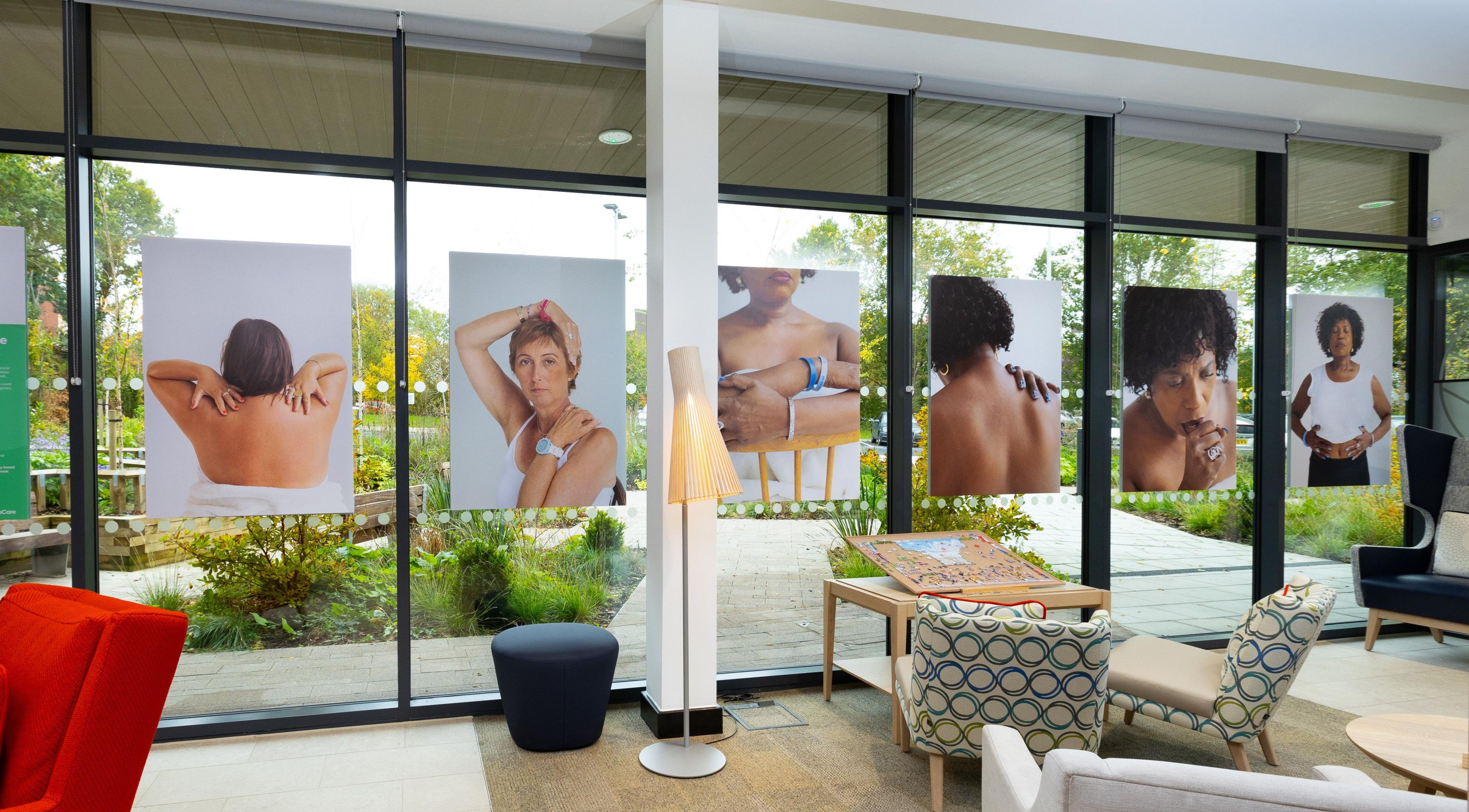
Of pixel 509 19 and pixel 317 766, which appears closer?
pixel 317 766

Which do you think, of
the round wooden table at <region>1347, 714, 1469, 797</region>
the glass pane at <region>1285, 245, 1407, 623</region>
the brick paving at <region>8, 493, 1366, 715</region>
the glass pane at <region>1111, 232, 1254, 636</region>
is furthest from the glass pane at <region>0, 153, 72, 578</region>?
the glass pane at <region>1285, 245, 1407, 623</region>

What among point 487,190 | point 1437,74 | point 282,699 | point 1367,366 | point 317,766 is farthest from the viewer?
point 1367,366

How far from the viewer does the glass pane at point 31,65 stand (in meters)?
3.59

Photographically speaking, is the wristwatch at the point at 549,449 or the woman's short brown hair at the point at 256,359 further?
the wristwatch at the point at 549,449

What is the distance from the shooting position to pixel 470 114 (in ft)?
13.5

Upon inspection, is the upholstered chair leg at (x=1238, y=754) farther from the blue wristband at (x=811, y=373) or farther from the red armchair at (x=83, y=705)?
the red armchair at (x=83, y=705)

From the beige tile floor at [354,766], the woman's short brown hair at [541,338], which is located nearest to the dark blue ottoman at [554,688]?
the beige tile floor at [354,766]

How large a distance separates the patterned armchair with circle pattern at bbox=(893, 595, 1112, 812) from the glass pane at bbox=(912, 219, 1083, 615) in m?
1.76

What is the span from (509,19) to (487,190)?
2.52ft

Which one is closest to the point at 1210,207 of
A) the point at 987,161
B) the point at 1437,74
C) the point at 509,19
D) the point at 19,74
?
the point at 1437,74

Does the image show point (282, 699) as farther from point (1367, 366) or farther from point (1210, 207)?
point (1367, 366)

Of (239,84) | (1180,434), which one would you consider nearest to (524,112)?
(239,84)

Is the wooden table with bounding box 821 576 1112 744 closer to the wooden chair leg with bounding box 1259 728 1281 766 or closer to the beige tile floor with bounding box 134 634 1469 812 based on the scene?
the wooden chair leg with bounding box 1259 728 1281 766

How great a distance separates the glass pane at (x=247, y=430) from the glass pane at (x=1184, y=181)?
13.5ft
